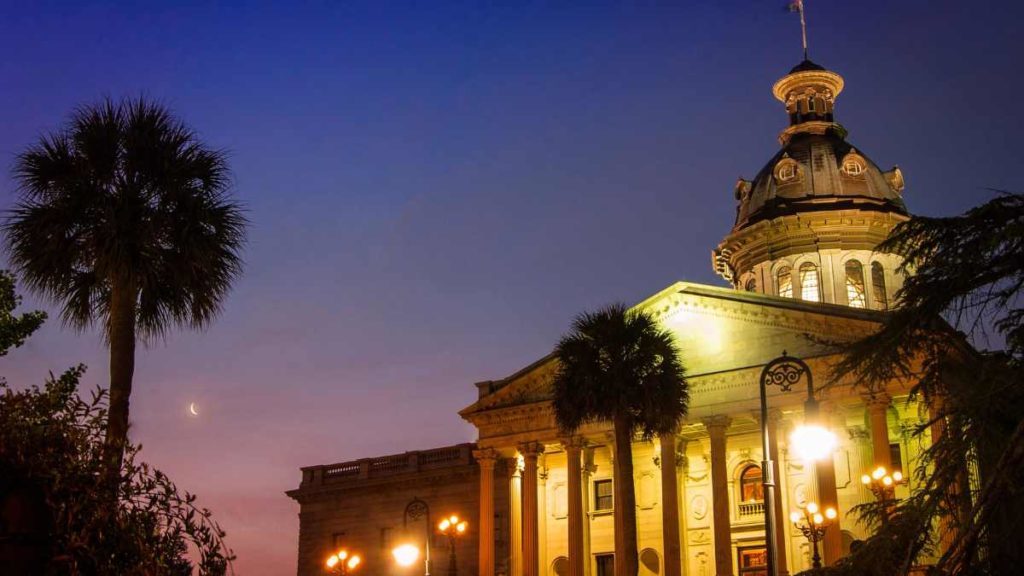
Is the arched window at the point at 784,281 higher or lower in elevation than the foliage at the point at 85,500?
higher

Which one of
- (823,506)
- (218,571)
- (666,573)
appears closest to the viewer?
(218,571)

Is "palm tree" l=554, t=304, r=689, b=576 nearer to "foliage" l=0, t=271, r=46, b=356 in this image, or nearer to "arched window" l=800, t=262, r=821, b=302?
"foliage" l=0, t=271, r=46, b=356

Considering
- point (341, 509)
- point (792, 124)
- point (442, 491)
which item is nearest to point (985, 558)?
point (442, 491)

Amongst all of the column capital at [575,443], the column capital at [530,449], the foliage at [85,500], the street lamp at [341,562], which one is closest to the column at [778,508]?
the column capital at [575,443]

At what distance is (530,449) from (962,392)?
33254mm

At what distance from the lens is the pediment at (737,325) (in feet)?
132

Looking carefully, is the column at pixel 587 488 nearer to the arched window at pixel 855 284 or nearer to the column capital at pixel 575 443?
the column capital at pixel 575 443

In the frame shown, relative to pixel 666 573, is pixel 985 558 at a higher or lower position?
lower

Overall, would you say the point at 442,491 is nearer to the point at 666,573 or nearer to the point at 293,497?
the point at 293,497

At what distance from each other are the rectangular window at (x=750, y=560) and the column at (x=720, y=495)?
3.85 m

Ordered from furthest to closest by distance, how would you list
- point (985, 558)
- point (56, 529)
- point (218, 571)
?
point (985, 558) < point (218, 571) < point (56, 529)

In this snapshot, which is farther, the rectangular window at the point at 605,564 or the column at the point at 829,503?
the rectangular window at the point at 605,564

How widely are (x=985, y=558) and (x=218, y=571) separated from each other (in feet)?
23.9

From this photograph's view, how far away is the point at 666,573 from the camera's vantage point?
40.1 m
